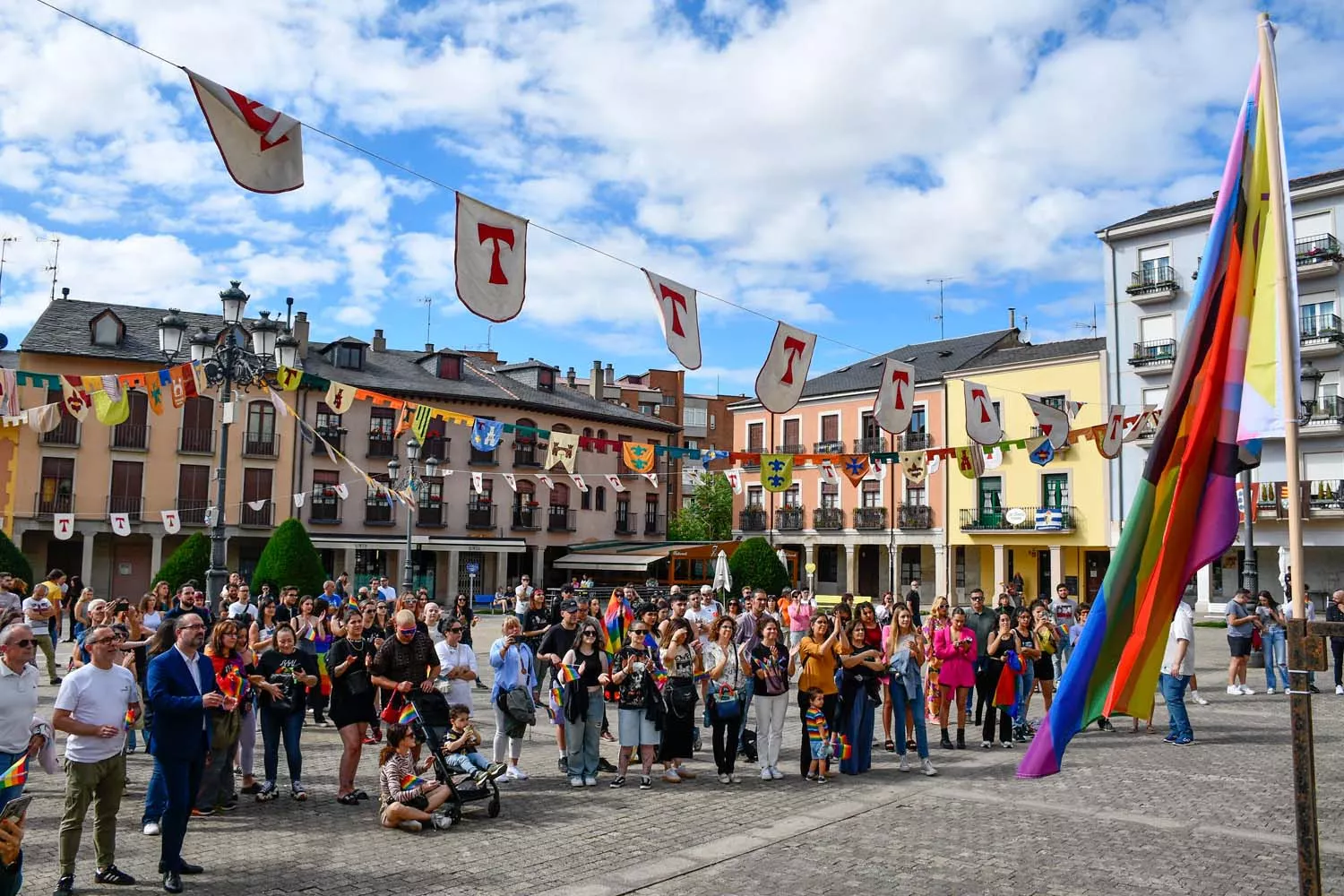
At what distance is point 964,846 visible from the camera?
25.7 ft

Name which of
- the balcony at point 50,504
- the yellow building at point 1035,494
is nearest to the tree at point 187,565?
the balcony at point 50,504

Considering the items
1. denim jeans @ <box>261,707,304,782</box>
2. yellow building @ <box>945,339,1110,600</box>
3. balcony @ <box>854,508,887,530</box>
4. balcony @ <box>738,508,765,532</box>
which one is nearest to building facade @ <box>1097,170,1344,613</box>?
yellow building @ <box>945,339,1110,600</box>

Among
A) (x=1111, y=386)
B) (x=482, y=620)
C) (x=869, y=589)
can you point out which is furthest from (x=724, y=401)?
(x=482, y=620)

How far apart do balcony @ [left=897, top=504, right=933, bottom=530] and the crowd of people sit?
106 feet

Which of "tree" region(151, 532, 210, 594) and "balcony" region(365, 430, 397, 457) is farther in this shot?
"balcony" region(365, 430, 397, 457)

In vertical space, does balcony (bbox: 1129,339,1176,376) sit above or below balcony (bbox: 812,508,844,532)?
above

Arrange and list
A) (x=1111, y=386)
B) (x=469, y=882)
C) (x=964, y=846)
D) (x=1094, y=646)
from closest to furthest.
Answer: (x=1094, y=646), (x=469, y=882), (x=964, y=846), (x=1111, y=386)

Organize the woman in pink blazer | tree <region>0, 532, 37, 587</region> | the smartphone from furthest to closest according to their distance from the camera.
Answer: tree <region>0, 532, 37, 587</region>
the woman in pink blazer
the smartphone

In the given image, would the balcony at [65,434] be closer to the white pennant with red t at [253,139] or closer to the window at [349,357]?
the window at [349,357]

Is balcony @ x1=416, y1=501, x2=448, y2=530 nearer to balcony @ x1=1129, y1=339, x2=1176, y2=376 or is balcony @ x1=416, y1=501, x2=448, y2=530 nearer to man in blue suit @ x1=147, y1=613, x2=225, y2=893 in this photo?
balcony @ x1=1129, y1=339, x2=1176, y2=376

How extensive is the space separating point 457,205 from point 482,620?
27216 mm

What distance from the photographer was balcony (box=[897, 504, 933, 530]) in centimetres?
4609

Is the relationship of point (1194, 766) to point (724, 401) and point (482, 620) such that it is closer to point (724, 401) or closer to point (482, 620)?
point (482, 620)

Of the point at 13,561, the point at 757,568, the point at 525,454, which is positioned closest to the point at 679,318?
the point at 13,561
